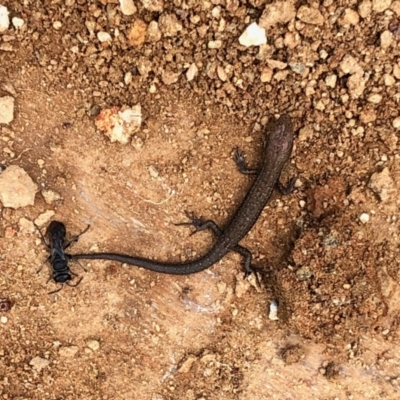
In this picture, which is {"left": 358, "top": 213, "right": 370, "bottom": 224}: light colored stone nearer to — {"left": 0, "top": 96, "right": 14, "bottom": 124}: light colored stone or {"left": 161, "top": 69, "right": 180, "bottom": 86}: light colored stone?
{"left": 161, "top": 69, "right": 180, "bottom": 86}: light colored stone

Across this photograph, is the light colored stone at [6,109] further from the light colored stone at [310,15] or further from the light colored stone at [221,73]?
the light colored stone at [310,15]

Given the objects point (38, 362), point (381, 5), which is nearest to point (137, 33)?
point (381, 5)

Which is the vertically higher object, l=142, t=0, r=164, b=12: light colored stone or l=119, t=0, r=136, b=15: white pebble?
l=142, t=0, r=164, b=12: light colored stone

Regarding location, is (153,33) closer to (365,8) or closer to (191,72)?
(191,72)

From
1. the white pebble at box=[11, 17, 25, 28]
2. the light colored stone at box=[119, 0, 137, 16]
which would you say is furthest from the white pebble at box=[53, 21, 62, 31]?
the light colored stone at box=[119, 0, 137, 16]

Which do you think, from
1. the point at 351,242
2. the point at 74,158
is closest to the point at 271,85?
the point at 351,242

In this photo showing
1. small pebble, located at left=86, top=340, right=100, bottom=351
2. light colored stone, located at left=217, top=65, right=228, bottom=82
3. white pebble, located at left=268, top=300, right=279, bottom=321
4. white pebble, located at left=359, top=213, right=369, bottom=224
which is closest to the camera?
light colored stone, located at left=217, top=65, right=228, bottom=82
